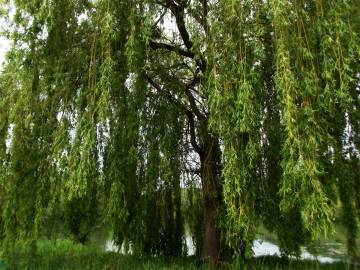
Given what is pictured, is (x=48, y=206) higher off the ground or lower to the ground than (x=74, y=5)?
lower

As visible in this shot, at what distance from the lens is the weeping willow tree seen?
3631mm

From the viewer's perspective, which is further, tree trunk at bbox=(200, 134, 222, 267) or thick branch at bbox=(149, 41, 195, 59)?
thick branch at bbox=(149, 41, 195, 59)

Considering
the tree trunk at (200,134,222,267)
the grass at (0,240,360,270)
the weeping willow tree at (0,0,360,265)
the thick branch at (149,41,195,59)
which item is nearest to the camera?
the weeping willow tree at (0,0,360,265)

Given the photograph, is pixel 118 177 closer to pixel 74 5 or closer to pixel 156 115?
pixel 156 115

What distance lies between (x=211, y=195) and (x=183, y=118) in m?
1.08

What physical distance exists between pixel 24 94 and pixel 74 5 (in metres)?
1.09

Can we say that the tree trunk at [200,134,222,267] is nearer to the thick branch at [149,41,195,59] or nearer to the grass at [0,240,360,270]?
the grass at [0,240,360,270]

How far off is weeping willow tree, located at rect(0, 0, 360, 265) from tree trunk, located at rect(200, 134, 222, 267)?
0.06 ft

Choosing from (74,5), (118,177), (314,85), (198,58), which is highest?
(74,5)

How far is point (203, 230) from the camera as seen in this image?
573cm

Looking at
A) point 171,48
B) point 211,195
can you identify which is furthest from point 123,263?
point 171,48

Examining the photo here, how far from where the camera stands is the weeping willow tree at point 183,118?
3631 millimetres

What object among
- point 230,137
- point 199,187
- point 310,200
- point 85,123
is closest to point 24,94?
point 85,123

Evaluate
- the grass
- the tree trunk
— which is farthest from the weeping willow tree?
Answer: the grass
